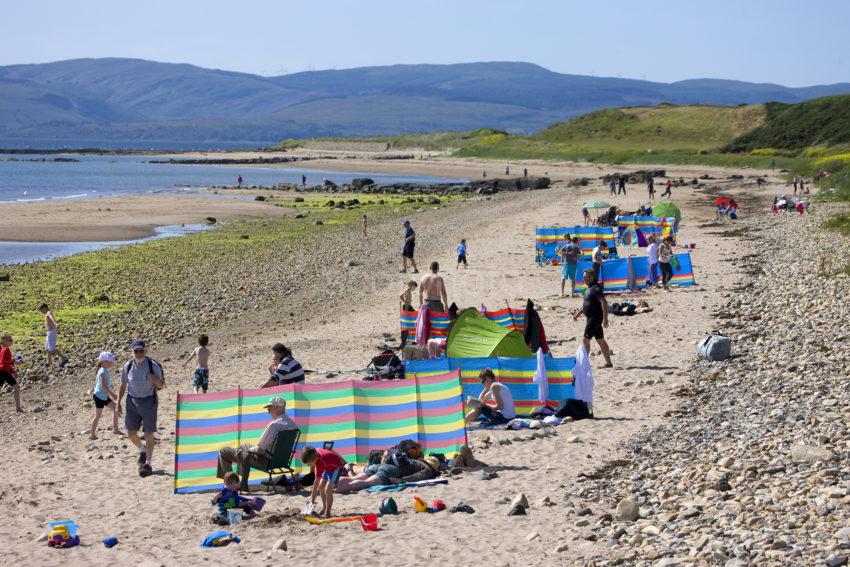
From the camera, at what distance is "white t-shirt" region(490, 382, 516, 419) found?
42.9 feet

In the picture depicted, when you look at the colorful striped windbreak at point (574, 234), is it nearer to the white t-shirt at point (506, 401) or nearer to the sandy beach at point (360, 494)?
the sandy beach at point (360, 494)

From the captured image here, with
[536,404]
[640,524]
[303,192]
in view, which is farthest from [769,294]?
[303,192]

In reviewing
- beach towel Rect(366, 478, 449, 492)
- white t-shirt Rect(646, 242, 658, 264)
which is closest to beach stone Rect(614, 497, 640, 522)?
beach towel Rect(366, 478, 449, 492)

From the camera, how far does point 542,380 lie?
1326cm

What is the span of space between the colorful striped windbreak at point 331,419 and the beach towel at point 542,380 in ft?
5.64

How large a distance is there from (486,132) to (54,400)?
133867 mm

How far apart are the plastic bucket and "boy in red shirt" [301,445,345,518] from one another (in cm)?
44

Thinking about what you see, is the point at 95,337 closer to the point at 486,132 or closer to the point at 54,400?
the point at 54,400

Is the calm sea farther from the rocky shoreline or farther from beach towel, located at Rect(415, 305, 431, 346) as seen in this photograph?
the rocky shoreline

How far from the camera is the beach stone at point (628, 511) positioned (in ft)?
29.4

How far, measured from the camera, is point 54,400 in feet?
53.1

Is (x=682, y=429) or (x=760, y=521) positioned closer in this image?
(x=760, y=521)

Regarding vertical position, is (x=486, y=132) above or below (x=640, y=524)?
above

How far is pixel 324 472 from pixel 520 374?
13.0 feet
